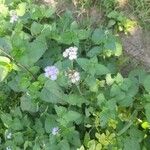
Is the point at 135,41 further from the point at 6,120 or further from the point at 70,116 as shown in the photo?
the point at 6,120

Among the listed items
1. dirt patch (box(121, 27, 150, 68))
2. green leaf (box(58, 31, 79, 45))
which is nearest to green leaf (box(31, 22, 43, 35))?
green leaf (box(58, 31, 79, 45))

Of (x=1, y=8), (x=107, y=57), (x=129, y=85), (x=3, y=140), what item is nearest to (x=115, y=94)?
(x=129, y=85)

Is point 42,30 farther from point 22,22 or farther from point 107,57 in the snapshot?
point 107,57

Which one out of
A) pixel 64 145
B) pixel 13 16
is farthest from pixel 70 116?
pixel 13 16

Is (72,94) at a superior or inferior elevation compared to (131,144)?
superior

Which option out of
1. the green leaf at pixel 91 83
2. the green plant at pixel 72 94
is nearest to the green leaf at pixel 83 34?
the green plant at pixel 72 94

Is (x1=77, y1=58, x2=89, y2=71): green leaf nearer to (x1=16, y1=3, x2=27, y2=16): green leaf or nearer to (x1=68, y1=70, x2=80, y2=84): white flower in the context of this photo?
(x1=68, y1=70, x2=80, y2=84): white flower
